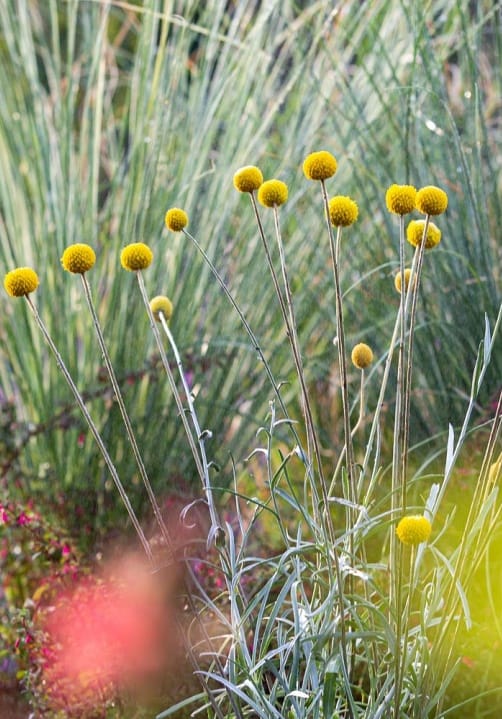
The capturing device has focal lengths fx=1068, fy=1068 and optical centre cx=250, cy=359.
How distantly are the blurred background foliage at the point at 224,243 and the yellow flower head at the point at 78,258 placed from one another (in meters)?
0.76

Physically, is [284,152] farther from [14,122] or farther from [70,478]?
[70,478]

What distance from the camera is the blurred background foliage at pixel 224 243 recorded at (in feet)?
6.21

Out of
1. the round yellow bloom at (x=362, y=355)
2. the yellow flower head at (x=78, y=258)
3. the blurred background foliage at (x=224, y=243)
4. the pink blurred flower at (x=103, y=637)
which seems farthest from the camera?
the blurred background foliage at (x=224, y=243)

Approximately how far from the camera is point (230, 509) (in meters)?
2.00

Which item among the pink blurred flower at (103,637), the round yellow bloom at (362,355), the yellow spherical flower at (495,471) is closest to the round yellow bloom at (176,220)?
the round yellow bloom at (362,355)

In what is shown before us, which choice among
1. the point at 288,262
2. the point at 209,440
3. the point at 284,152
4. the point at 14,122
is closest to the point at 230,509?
the point at 209,440

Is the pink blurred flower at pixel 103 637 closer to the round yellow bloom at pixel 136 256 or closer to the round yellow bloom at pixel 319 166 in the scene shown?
the round yellow bloom at pixel 136 256

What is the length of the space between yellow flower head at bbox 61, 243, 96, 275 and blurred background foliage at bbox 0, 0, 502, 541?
0.76 meters

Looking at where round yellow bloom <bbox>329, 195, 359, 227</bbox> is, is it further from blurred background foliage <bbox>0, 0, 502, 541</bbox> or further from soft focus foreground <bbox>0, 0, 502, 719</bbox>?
blurred background foliage <bbox>0, 0, 502, 541</bbox>

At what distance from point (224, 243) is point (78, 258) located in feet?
3.53

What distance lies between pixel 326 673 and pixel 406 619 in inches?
3.5

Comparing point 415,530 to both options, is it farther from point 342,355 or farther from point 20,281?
point 20,281

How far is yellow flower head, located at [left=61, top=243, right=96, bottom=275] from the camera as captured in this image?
1.01 metres

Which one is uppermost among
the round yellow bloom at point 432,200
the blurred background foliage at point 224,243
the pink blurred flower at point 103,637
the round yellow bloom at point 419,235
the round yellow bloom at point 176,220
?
the round yellow bloom at point 432,200
